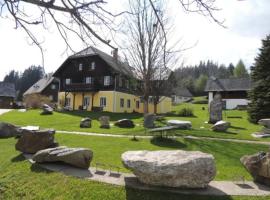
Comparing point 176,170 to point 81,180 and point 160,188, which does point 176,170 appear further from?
point 81,180

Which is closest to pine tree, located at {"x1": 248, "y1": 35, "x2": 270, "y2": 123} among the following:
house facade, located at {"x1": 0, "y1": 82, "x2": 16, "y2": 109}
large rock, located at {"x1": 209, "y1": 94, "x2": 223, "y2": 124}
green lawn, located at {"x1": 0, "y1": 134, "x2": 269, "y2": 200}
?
large rock, located at {"x1": 209, "y1": 94, "x2": 223, "y2": 124}

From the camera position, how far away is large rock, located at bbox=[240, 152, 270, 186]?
6.27 metres

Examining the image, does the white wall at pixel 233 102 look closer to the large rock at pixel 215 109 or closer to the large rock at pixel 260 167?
the large rock at pixel 215 109

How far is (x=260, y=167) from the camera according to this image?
639 centimetres

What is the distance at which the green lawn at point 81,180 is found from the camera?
5883 mm

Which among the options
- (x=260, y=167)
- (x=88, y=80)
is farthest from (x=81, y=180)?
(x=88, y=80)

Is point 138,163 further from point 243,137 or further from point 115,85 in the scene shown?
point 115,85

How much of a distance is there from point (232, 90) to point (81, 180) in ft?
166

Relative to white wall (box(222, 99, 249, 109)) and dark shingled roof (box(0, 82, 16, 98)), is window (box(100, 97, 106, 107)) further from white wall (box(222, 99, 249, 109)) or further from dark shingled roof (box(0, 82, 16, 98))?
dark shingled roof (box(0, 82, 16, 98))

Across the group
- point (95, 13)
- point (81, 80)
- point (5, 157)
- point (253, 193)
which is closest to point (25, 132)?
point (5, 157)

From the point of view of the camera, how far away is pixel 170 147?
11.6m

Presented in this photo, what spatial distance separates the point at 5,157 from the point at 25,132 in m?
0.93

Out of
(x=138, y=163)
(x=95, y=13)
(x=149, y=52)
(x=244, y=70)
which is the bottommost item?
(x=138, y=163)

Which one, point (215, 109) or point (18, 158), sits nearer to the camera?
point (18, 158)
